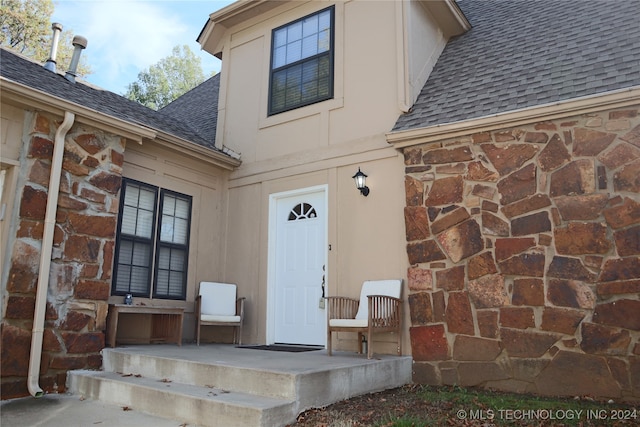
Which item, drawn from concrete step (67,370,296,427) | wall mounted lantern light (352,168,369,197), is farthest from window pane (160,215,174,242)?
wall mounted lantern light (352,168,369,197)

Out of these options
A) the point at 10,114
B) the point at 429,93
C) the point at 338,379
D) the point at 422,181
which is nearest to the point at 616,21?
the point at 429,93

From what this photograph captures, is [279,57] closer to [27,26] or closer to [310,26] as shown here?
[310,26]

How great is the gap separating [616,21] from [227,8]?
18.3 feet

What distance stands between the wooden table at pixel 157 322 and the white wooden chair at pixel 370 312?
2047 millimetres

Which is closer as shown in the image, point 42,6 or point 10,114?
point 10,114

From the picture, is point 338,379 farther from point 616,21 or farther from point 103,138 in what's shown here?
point 616,21

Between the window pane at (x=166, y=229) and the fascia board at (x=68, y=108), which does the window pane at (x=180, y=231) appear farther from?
the fascia board at (x=68, y=108)

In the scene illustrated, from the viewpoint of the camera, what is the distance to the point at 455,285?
5195 mm

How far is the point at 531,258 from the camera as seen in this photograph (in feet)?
15.9

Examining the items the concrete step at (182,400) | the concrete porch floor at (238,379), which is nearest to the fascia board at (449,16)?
the concrete porch floor at (238,379)

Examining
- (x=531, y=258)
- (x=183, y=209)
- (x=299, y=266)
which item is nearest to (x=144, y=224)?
(x=183, y=209)

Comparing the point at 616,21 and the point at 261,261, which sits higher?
the point at 616,21

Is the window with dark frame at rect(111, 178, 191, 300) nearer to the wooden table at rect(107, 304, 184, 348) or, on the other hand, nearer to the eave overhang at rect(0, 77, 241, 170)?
the wooden table at rect(107, 304, 184, 348)

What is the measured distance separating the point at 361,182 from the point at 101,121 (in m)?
3.16
